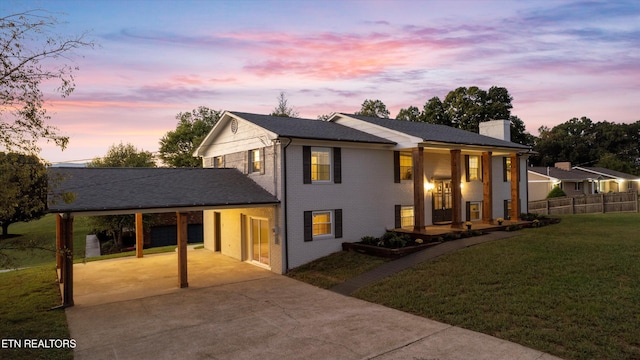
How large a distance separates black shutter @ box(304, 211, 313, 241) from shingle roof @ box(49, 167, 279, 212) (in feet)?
4.92

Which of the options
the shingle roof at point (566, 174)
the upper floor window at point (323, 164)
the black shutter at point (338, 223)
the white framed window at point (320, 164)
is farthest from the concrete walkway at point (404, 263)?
the shingle roof at point (566, 174)

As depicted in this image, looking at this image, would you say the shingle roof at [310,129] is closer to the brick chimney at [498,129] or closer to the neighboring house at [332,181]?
the neighboring house at [332,181]

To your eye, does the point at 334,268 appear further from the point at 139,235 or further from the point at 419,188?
the point at 139,235

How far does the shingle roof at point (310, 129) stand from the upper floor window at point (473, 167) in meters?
6.40

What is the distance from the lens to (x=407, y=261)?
14406 mm

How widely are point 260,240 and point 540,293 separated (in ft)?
36.5

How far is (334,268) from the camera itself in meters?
15.0

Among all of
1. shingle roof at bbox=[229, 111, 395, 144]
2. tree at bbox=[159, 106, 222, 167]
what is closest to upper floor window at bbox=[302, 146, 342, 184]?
shingle roof at bbox=[229, 111, 395, 144]

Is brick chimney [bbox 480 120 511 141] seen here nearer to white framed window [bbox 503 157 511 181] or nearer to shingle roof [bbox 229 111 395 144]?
white framed window [bbox 503 157 511 181]

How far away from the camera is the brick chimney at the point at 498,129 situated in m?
25.8

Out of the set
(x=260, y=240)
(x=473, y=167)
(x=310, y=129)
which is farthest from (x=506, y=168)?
(x=260, y=240)

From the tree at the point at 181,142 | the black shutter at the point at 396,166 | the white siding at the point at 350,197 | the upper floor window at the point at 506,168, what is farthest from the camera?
the tree at the point at 181,142

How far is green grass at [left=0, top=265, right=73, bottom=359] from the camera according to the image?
8.21 metres

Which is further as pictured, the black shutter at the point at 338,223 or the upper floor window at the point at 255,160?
the upper floor window at the point at 255,160
